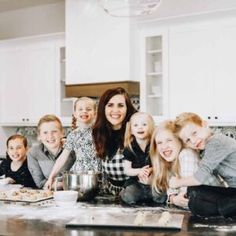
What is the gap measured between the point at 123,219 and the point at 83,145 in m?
1.17

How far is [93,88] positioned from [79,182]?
225 centimetres

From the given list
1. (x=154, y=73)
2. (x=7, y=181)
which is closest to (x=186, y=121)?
(x=7, y=181)

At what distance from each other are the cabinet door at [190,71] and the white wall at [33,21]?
1702 mm

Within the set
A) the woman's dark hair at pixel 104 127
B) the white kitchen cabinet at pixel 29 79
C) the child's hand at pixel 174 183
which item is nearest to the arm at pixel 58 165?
the woman's dark hair at pixel 104 127

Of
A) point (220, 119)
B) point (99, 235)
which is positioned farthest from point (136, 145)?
point (220, 119)

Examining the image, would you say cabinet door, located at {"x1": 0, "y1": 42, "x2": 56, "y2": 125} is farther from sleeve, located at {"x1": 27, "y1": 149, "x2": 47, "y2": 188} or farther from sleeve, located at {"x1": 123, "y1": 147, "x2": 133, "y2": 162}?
sleeve, located at {"x1": 123, "y1": 147, "x2": 133, "y2": 162}

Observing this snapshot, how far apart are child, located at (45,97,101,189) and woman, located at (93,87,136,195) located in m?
0.16

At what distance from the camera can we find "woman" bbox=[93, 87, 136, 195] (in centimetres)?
271

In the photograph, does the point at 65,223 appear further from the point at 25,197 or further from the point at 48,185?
the point at 48,185

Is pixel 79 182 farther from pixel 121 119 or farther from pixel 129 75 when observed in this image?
pixel 129 75

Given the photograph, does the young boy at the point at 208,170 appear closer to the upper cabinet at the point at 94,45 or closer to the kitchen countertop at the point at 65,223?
the kitchen countertop at the point at 65,223

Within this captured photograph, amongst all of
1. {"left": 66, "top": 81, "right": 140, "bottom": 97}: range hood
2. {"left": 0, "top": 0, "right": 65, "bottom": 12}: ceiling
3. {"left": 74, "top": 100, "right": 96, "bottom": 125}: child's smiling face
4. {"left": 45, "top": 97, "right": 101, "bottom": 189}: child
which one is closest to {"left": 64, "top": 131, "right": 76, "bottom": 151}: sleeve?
{"left": 45, "top": 97, "right": 101, "bottom": 189}: child

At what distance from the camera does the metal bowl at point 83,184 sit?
235 cm

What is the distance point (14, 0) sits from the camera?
17.3ft
